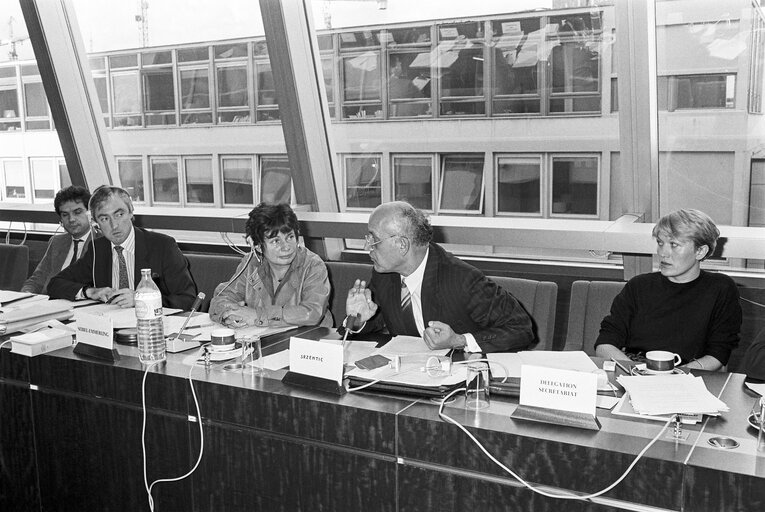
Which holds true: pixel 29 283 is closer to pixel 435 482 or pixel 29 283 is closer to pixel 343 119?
pixel 343 119

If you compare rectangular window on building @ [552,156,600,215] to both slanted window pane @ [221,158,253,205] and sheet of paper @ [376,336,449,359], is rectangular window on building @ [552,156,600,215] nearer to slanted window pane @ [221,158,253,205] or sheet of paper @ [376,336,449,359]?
sheet of paper @ [376,336,449,359]

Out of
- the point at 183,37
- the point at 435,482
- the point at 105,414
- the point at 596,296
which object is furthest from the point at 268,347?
the point at 183,37

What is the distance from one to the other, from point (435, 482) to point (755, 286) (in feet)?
7.59

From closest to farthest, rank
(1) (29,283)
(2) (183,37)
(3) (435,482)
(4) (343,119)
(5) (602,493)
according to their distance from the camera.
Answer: (5) (602,493)
(3) (435,482)
(1) (29,283)
(4) (343,119)
(2) (183,37)

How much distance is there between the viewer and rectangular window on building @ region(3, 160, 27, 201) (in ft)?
19.4

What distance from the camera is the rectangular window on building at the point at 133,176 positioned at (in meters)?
5.18

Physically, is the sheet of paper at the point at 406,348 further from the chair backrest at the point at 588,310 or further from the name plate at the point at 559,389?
the chair backrest at the point at 588,310

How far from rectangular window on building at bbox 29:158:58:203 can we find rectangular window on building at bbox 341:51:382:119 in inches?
109

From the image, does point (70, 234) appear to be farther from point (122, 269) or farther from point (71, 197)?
point (122, 269)

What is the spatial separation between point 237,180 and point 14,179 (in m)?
2.45

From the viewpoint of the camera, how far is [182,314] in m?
2.81

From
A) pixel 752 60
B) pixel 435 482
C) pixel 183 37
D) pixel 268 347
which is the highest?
pixel 183 37

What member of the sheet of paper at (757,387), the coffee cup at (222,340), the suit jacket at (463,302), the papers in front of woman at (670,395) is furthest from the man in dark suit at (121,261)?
the sheet of paper at (757,387)

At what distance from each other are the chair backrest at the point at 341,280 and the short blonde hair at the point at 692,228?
1.37 metres
